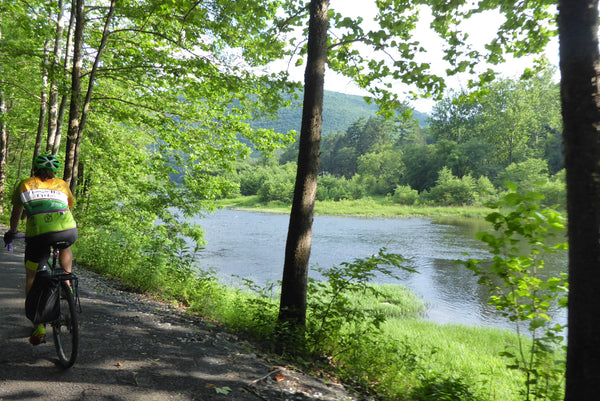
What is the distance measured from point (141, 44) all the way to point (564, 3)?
8169 mm

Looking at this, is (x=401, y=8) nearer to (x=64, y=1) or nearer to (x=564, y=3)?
(x=564, y=3)

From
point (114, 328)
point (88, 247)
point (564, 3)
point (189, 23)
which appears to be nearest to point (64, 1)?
point (189, 23)

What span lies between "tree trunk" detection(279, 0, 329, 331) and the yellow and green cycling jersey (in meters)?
2.49

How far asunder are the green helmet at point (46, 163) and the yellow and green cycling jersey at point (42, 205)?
0.12m

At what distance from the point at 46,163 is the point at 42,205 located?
0.44 meters

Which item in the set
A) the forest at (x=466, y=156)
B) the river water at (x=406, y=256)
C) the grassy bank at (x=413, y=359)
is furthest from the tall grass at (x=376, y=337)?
the forest at (x=466, y=156)

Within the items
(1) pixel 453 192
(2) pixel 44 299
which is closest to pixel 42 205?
(2) pixel 44 299

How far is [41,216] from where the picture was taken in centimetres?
316

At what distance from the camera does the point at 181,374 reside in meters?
3.32

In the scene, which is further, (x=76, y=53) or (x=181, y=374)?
(x=76, y=53)

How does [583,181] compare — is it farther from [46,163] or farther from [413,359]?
[46,163]

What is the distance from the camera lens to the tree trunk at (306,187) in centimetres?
454

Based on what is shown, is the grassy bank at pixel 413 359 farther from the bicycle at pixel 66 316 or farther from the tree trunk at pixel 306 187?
the bicycle at pixel 66 316

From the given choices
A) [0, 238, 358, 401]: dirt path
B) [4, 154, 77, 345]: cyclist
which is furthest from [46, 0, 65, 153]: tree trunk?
[4, 154, 77, 345]: cyclist
